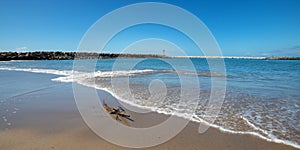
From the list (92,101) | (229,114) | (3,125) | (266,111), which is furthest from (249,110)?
(3,125)

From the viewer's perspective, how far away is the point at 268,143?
3125 millimetres

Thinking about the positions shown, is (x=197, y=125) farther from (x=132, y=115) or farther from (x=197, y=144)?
(x=132, y=115)

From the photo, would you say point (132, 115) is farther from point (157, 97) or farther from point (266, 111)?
point (266, 111)

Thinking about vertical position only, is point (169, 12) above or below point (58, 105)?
above

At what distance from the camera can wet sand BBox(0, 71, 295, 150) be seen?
2.96 meters

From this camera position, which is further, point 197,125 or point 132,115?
point 132,115

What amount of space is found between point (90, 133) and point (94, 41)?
4.52m

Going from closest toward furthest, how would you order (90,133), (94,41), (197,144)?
(197,144) → (90,133) → (94,41)

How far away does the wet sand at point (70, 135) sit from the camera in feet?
9.73

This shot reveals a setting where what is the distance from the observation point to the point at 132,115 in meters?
4.55

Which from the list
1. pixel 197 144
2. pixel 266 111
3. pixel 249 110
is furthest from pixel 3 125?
pixel 266 111

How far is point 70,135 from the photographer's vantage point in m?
3.31

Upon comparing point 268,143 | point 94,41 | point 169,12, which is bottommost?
point 268,143

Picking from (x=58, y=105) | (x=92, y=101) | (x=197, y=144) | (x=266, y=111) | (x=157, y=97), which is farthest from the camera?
(x=157, y=97)
